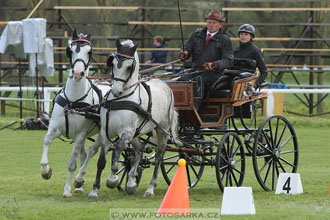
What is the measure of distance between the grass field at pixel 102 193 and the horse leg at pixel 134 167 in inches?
4.9

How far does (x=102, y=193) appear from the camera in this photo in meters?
9.66

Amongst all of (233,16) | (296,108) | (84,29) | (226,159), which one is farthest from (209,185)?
(233,16)

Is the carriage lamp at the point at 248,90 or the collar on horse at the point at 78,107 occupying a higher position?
the carriage lamp at the point at 248,90

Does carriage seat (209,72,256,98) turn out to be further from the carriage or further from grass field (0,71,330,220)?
grass field (0,71,330,220)

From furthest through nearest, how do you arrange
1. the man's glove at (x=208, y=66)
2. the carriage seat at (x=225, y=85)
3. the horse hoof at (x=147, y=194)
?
the carriage seat at (x=225, y=85) < the man's glove at (x=208, y=66) < the horse hoof at (x=147, y=194)

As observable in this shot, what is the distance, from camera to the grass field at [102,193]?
24.6 ft

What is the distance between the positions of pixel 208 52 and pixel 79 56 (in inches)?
77.2

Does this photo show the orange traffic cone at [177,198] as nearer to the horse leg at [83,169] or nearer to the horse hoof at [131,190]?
the horse hoof at [131,190]

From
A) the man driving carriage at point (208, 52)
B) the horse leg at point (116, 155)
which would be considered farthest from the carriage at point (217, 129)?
the horse leg at point (116, 155)

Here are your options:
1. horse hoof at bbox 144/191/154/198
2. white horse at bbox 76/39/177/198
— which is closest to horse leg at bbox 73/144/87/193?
white horse at bbox 76/39/177/198

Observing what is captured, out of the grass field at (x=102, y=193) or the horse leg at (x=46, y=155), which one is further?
the horse leg at (x=46, y=155)

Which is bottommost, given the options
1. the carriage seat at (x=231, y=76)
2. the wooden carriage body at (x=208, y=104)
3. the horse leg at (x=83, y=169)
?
A: the horse leg at (x=83, y=169)

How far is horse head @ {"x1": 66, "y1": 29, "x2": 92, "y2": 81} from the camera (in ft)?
28.7

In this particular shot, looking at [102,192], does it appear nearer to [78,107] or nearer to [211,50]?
[78,107]
